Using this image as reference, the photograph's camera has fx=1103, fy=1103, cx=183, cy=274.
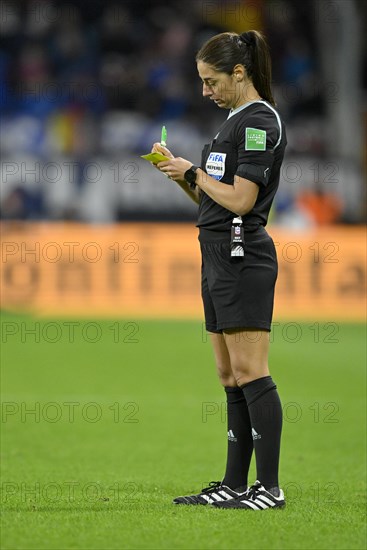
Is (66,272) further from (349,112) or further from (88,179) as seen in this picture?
(349,112)

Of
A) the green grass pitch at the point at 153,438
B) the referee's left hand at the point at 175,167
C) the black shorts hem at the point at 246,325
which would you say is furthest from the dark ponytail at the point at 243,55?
the green grass pitch at the point at 153,438

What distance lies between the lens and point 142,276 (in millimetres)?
15844

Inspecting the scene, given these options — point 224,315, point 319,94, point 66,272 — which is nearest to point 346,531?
point 224,315

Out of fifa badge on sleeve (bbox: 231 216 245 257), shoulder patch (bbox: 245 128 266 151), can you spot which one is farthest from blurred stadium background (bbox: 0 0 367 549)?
shoulder patch (bbox: 245 128 266 151)

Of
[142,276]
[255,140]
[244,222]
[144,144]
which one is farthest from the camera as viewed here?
[144,144]

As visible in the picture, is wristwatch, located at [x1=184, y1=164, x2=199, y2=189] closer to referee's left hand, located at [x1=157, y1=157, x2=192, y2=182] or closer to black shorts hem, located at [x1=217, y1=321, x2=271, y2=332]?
referee's left hand, located at [x1=157, y1=157, x2=192, y2=182]

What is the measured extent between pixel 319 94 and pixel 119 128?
14.7 ft

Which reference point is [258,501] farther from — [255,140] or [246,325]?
[255,140]

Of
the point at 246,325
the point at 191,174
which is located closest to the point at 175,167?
the point at 191,174

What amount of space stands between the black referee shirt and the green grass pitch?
4.42 ft

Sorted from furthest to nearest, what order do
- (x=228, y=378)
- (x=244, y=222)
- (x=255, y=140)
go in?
(x=228, y=378), (x=244, y=222), (x=255, y=140)

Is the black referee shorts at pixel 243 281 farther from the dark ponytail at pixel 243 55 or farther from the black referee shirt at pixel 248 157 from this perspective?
the dark ponytail at pixel 243 55

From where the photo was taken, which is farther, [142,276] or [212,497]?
[142,276]

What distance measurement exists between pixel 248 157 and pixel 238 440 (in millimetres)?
1363
